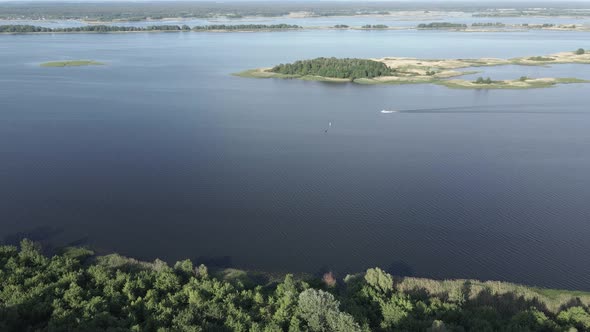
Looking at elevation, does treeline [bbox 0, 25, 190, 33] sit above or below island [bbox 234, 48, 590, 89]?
above

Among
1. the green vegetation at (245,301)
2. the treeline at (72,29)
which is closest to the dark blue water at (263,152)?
the green vegetation at (245,301)

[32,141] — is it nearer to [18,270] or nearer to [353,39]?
[18,270]

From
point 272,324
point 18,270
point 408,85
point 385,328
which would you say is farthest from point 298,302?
point 408,85

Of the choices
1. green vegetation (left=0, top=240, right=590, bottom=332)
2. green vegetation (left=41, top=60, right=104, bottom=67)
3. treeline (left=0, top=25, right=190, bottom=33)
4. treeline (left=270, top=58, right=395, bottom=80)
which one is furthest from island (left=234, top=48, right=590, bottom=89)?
treeline (left=0, top=25, right=190, bottom=33)

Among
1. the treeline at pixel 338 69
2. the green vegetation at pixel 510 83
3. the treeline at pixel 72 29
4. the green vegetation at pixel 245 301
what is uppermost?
the treeline at pixel 72 29

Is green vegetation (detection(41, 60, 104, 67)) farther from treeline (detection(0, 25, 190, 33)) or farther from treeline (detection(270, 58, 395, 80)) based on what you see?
treeline (detection(0, 25, 190, 33))

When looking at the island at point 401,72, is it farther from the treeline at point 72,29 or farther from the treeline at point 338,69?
the treeline at point 72,29
